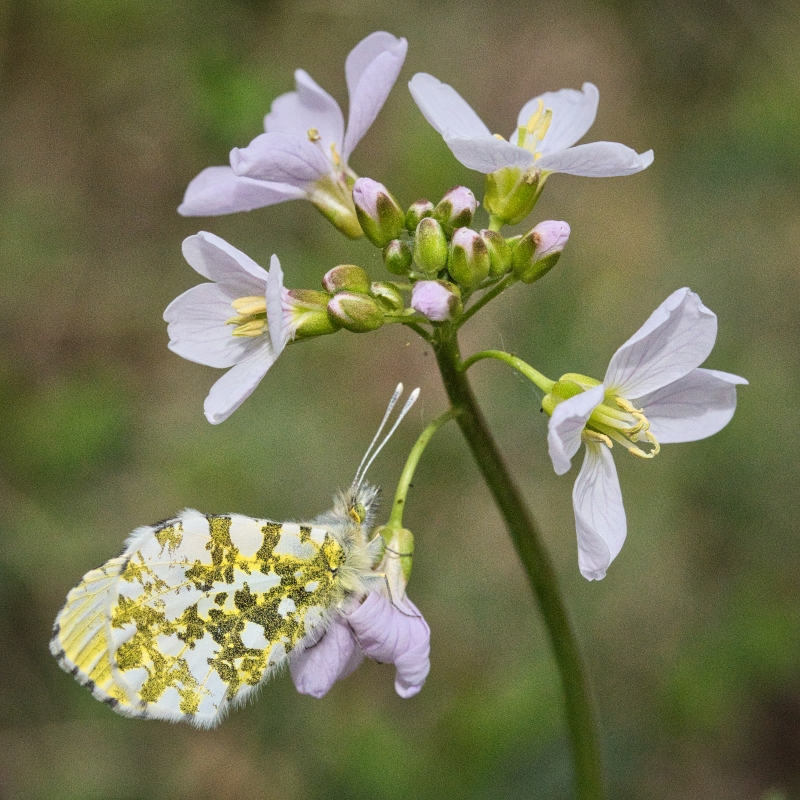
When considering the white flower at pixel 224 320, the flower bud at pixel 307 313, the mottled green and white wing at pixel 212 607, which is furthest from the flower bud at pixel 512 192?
the mottled green and white wing at pixel 212 607

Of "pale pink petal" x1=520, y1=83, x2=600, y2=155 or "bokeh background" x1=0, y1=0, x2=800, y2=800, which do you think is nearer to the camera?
"pale pink petal" x1=520, y1=83, x2=600, y2=155

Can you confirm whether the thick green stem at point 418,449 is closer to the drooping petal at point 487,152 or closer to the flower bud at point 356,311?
the flower bud at point 356,311

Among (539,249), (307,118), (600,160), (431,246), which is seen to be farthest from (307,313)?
(600,160)

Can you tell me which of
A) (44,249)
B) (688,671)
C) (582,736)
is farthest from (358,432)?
(582,736)

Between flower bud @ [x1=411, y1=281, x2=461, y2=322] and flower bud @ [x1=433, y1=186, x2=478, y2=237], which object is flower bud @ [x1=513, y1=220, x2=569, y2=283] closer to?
flower bud @ [x1=433, y1=186, x2=478, y2=237]

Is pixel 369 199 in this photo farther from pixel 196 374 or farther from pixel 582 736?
pixel 196 374

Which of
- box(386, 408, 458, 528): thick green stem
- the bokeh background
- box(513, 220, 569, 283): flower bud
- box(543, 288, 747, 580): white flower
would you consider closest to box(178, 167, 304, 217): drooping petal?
box(513, 220, 569, 283): flower bud

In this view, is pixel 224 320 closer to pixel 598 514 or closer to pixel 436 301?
pixel 436 301
